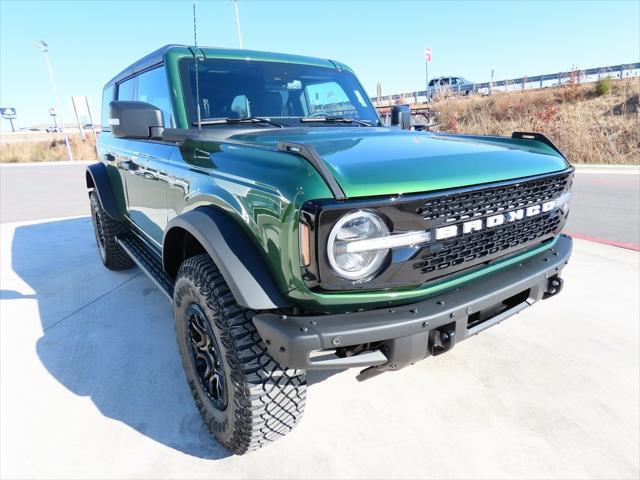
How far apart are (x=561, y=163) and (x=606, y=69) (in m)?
23.3

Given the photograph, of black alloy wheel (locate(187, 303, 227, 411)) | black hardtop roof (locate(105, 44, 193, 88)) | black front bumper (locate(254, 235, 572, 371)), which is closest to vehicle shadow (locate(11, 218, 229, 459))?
black alloy wheel (locate(187, 303, 227, 411))

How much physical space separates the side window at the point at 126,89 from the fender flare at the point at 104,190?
0.77m

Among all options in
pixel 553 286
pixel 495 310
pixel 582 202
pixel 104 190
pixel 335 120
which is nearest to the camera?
pixel 495 310

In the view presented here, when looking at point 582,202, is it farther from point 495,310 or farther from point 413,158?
point 413,158

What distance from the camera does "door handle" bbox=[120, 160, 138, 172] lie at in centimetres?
317

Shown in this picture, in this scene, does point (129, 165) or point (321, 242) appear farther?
point (129, 165)

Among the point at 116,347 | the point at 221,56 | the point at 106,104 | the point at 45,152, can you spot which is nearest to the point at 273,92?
the point at 221,56

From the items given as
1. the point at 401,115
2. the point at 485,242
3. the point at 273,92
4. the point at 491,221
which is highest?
the point at 273,92

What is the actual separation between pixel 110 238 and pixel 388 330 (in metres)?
3.58

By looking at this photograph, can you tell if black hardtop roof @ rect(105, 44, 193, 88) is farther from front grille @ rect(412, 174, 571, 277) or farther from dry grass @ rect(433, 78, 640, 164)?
dry grass @ rect(433, 78, 640, 164)

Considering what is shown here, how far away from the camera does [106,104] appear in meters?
4.64

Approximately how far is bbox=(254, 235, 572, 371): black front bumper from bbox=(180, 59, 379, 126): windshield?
1526 mm

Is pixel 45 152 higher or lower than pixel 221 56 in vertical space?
lower

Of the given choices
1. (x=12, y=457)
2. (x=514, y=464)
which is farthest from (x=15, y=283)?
(x=514, y=464)
